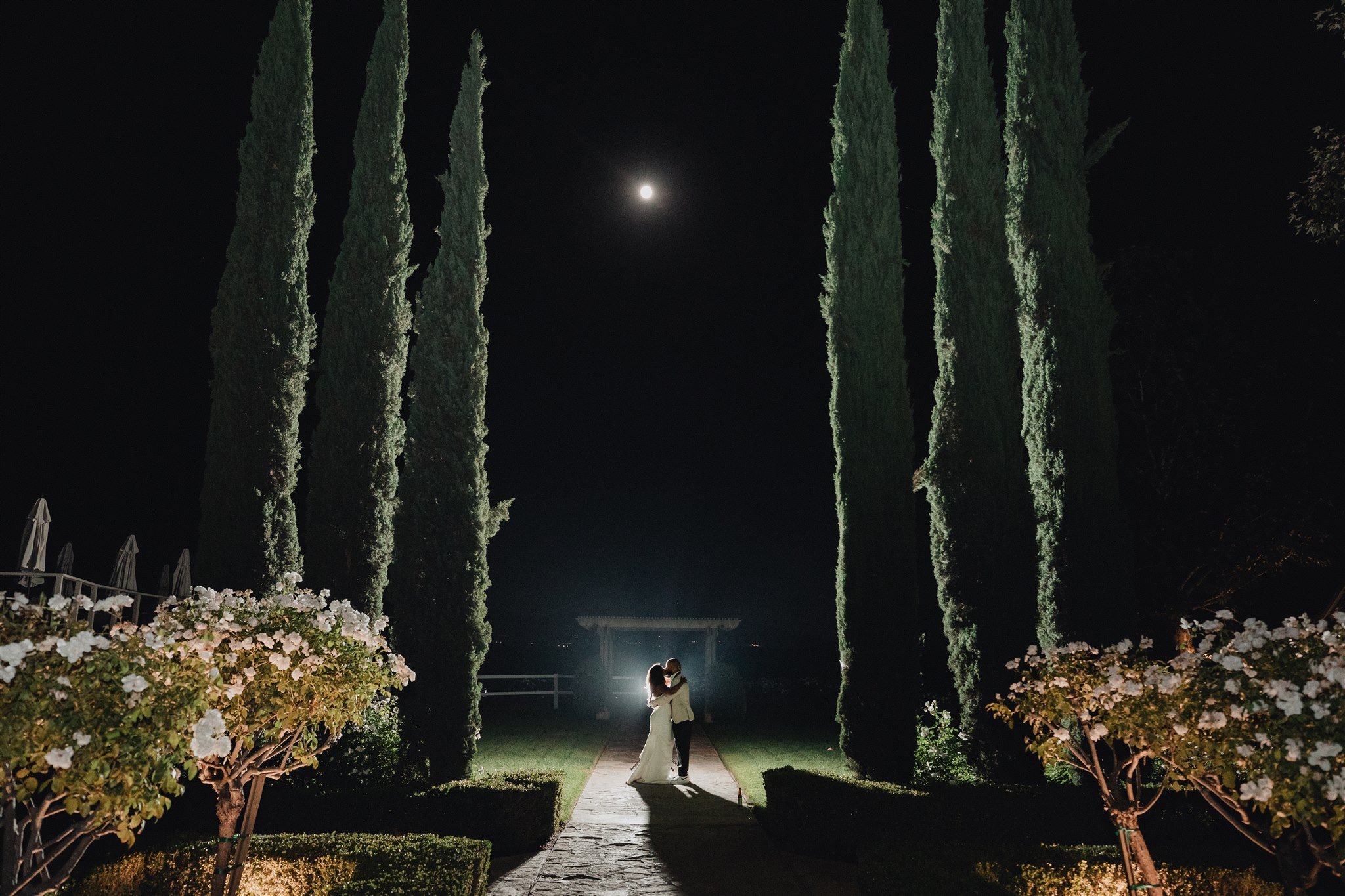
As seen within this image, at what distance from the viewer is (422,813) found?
24.7 ft

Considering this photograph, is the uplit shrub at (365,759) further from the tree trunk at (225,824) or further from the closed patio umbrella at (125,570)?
the tree trunk at (225,824)

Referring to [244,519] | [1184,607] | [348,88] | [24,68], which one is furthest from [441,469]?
[1184,607]

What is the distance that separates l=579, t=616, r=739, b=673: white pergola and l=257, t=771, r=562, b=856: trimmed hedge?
1358 centimetres

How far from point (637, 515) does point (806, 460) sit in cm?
814

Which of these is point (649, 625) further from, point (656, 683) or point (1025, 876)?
point (1025, 876)

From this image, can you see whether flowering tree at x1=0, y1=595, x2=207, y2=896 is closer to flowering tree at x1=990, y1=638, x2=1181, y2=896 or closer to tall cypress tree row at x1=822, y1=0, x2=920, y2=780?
flowering tree at x1=990, y1=638, x2=1181, y2=896

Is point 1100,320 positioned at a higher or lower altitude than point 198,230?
lower

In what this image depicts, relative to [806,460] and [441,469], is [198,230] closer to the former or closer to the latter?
[441,469]

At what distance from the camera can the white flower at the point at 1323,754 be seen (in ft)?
10.3

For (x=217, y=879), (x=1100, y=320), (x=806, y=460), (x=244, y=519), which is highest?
(x=806, y=460)

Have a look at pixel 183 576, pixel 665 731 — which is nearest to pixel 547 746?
pixel 665 731

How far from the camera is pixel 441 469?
397 inches

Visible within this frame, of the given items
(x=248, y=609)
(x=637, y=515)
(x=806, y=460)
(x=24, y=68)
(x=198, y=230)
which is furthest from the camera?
(x=637, y=515)

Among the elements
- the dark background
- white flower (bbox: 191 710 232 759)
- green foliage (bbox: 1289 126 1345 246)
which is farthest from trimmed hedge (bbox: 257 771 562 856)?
green foliage (bbox: 1289 126 1345 246)
